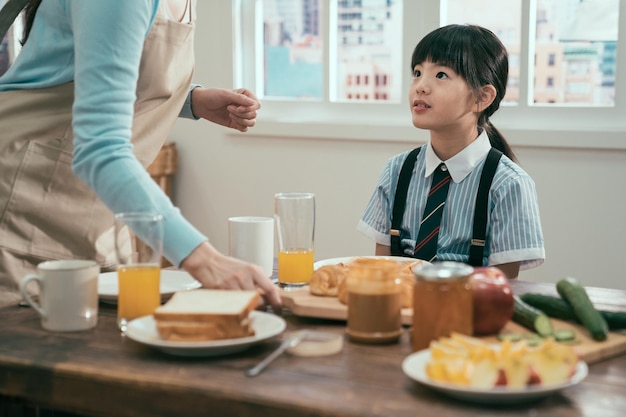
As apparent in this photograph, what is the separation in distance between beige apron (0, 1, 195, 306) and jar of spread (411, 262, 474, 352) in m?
0.73

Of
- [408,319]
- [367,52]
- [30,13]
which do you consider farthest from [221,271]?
[367,52]

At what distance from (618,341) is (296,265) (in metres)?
0.60

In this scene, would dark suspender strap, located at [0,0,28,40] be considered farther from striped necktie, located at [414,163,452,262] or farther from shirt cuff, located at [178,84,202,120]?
striped necktie, located at [414,163,452,262]

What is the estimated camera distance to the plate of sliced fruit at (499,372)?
42.8 inches

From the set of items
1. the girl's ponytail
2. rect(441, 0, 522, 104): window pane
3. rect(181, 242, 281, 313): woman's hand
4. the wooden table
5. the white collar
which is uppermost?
rect(441, 0, 522, 104): window pane

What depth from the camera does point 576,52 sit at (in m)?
3.71

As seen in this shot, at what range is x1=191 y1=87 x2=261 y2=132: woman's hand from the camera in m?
2.02

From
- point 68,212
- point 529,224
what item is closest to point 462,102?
point 529,224

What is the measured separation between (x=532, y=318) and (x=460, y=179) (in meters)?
0.87

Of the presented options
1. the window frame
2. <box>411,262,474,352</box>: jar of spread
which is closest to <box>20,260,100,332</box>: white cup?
<box>411,262,474,352</box>: jar of spread

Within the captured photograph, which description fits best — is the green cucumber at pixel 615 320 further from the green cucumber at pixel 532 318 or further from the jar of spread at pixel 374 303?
the jar of spread at pixel 374 303

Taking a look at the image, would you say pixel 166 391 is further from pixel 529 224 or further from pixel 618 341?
pixel 529 224

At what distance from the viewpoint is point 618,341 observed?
1.34m

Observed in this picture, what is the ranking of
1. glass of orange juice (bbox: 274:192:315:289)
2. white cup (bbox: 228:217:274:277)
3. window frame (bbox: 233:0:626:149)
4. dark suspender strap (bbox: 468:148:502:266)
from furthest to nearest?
window frame (bbox: 233:0:626:149) → dark suspender strap (bbox: 468:148:502:266) → white cup (bbox: 228:217:274:277) → glass of orange juice (bbox: 274:192:315:289)
